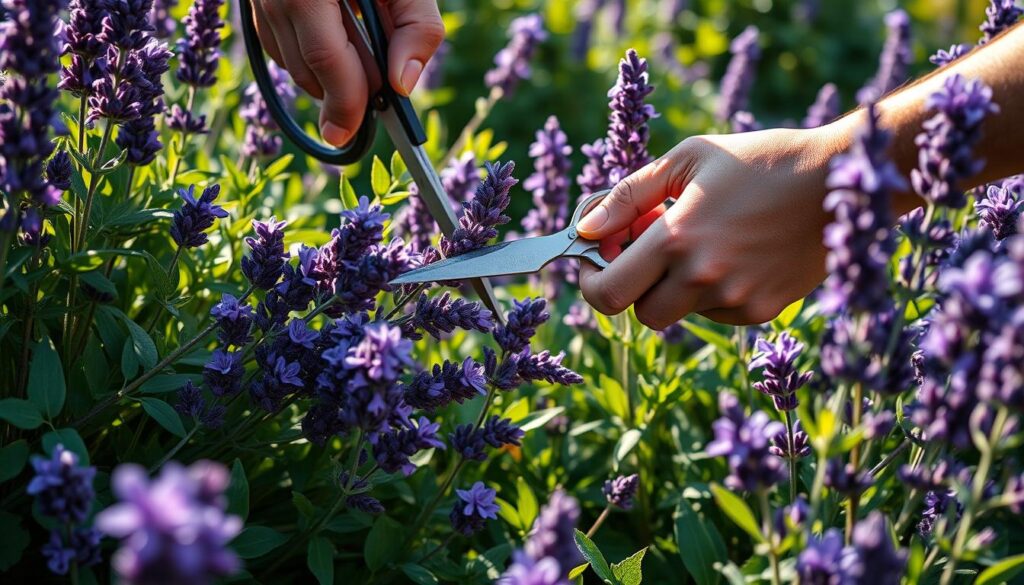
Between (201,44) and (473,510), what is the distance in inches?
64.4

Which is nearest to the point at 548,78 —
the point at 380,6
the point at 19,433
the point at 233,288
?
the point at 380,6

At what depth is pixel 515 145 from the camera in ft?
20.1

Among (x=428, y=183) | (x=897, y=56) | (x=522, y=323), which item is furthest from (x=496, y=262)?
(x=897, y=56)

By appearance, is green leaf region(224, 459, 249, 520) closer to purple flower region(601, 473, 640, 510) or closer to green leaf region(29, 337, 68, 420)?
green leaf region(29, 337, 68, 420)

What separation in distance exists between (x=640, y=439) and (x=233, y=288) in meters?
1.28

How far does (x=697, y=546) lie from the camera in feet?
8.20

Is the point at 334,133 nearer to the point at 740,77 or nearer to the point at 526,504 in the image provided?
the point at 526,504

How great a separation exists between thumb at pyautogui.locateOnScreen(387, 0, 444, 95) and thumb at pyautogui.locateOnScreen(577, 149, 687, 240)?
0.70 m

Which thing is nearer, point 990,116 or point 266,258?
point 990,116

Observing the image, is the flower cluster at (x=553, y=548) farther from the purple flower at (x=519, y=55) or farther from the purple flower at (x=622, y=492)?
the purple flower at (x=519, y=55)

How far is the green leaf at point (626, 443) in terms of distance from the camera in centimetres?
278

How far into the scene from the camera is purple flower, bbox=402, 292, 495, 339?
88.4 inches

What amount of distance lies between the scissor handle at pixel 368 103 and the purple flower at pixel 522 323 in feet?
2.40

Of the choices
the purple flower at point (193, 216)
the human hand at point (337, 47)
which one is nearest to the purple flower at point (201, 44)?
the human hand at point (337, 47)
